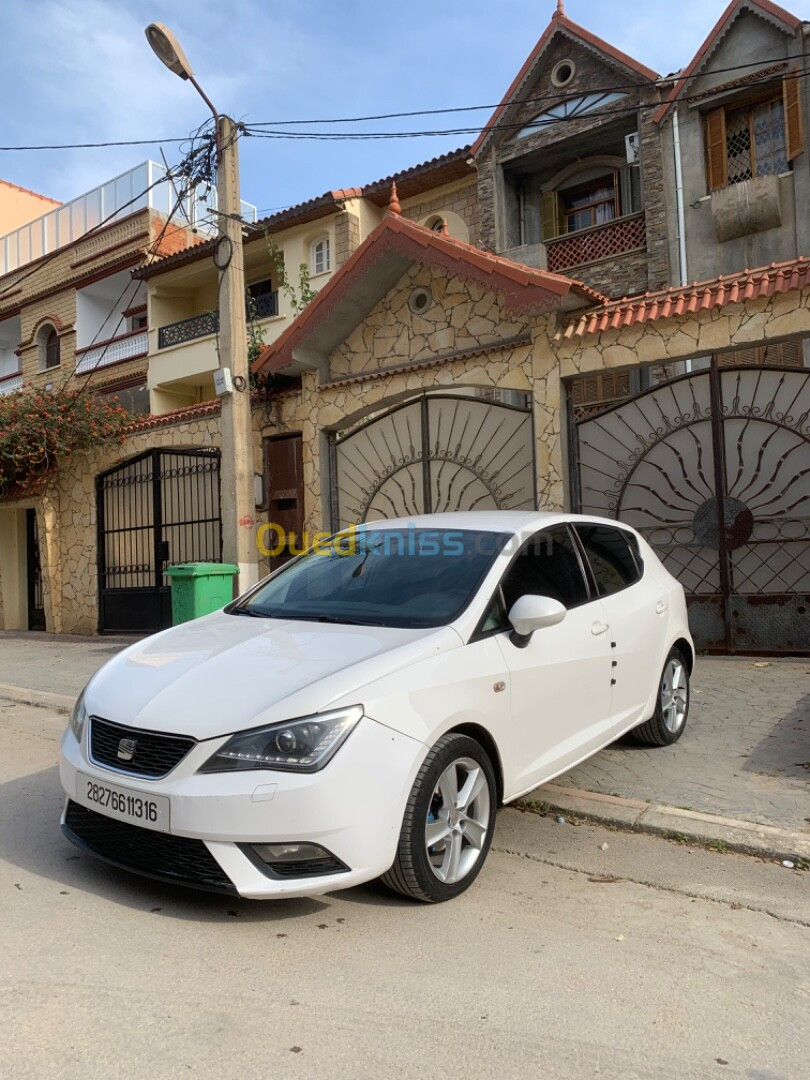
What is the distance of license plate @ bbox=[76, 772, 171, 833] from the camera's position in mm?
2980

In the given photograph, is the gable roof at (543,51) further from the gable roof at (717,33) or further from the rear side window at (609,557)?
the rear side window at (609,557)

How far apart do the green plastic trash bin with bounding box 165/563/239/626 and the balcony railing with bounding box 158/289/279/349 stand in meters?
10.3

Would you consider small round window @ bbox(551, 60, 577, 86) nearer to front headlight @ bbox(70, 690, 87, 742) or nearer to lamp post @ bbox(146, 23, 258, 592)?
lamp post @ bbox(146, 23, 258, 592)

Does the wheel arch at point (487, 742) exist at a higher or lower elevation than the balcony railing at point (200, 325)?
lower

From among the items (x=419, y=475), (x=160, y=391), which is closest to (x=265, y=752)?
(x=419, y=475)

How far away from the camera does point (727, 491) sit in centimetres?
832

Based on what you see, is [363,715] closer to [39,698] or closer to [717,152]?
[39,698]

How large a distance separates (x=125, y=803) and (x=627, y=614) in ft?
9.48

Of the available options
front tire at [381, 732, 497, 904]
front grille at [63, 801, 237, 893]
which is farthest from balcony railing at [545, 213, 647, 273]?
front grille at [63, 801, 237, 893]

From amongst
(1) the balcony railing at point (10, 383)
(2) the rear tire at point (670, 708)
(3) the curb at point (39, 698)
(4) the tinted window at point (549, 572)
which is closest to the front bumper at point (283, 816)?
(4) the tinted window at point (549, 572)

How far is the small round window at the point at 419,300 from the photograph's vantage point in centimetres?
995

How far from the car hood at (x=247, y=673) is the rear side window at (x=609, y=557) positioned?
1507 millimetres

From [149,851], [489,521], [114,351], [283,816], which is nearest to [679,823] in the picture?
[489,521]

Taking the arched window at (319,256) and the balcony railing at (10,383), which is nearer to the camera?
the arched window at (319,256)
